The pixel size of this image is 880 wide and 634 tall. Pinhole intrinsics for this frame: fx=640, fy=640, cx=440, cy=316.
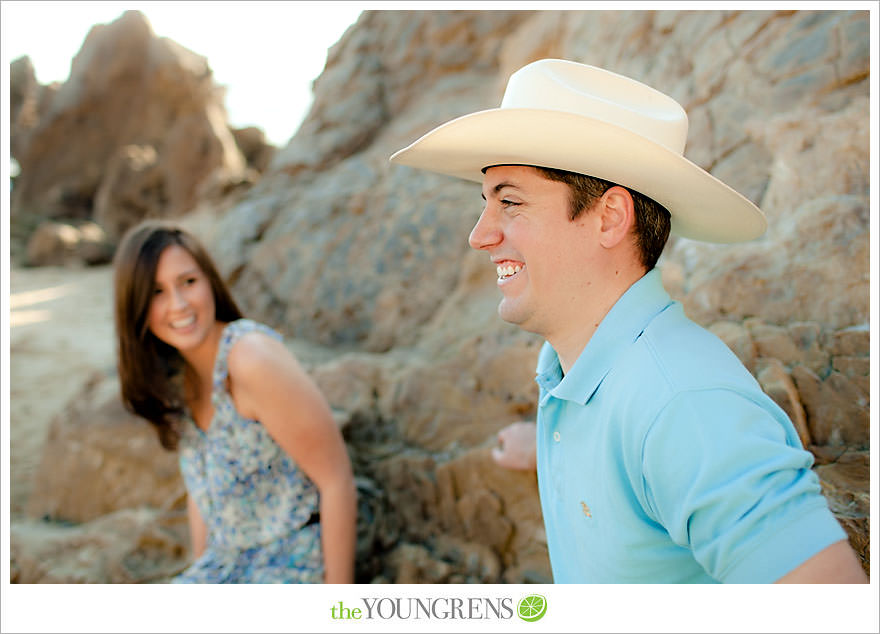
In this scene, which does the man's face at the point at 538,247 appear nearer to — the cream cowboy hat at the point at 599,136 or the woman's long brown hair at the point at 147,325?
the cream cowboy hat at the point at 599,136

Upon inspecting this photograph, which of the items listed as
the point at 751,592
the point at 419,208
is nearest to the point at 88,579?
the point at 419,208

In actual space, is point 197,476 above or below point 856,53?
below

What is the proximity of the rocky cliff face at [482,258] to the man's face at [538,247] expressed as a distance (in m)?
1.12

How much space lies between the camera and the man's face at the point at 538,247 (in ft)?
5.28

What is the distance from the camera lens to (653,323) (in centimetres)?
151

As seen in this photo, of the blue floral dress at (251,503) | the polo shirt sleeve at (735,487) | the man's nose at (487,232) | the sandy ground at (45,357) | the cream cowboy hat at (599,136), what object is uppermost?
the cream cowboy hat at (599,136)

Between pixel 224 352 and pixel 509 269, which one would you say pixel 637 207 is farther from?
pixel 224 352

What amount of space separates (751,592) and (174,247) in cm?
246

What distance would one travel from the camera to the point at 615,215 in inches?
64.0

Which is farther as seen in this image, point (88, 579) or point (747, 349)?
point (88, 579)

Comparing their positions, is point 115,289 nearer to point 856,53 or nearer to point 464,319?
point 464,319

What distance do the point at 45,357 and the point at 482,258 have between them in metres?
4.09

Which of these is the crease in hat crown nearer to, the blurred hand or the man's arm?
the man's arm

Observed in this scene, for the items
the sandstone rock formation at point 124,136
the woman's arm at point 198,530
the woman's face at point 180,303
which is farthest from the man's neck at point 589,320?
the sandstone rock formation at point 124,136
